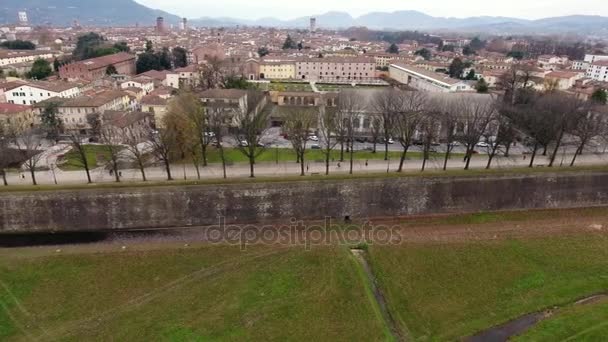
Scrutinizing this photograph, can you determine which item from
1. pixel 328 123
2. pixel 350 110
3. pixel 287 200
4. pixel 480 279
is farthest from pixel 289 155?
pixel 480 279

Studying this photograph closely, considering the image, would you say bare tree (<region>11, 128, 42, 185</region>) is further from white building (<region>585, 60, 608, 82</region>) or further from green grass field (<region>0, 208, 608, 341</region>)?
white building (<region>585, 60, 608, 82</region>)

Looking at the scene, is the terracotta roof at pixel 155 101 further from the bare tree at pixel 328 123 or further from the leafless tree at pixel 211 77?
the bare tree at pixel 328 123

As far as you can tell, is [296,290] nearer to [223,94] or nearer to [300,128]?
[300,128]

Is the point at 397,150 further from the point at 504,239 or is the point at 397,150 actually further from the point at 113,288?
the point at 113,288

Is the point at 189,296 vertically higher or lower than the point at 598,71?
lower

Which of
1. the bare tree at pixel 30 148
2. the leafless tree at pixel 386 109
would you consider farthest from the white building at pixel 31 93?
the leafless tree at pixel 386 109

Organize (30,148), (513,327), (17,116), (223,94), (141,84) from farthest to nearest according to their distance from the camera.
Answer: (141,84) < (223,94) < (17,116) < (30,148) < (513,327)

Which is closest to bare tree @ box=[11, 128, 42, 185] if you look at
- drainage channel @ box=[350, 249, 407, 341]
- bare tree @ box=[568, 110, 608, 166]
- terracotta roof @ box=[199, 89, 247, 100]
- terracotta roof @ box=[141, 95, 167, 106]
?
terracotta roof @ box=[141, 95, 167, 106]
